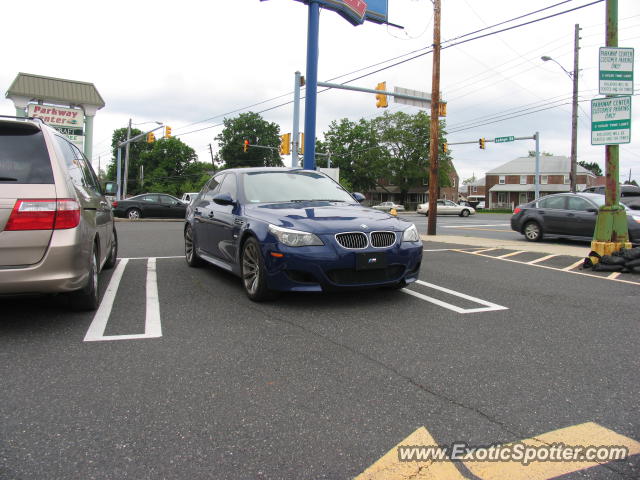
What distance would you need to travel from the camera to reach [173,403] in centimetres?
276

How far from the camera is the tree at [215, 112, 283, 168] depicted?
76.4 meters

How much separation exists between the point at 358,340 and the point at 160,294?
2717 mm

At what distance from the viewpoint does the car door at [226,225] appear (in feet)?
19.1

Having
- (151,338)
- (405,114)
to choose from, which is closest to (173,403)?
(151,338)

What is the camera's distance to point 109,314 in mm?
4688

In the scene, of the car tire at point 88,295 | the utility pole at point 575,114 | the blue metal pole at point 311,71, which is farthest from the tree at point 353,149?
the car tire at point 88,295

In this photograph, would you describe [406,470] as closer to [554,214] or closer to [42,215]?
[42,215]

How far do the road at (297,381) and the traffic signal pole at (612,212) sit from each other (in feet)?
10.6

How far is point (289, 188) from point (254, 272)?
146 cm

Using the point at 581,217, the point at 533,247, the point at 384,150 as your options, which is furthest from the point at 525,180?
the point at 533,247

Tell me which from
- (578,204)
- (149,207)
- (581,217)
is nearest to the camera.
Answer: (581,217)

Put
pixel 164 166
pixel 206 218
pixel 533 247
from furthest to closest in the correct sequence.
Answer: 1. pixel 164 166
2. pixel 533 247
3. pixel 206 218

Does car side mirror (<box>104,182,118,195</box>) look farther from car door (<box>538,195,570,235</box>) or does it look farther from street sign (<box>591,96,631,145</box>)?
car door (<box>538,195,570,235</box>)

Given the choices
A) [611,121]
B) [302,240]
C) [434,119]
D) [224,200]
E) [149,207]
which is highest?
[434,119]
